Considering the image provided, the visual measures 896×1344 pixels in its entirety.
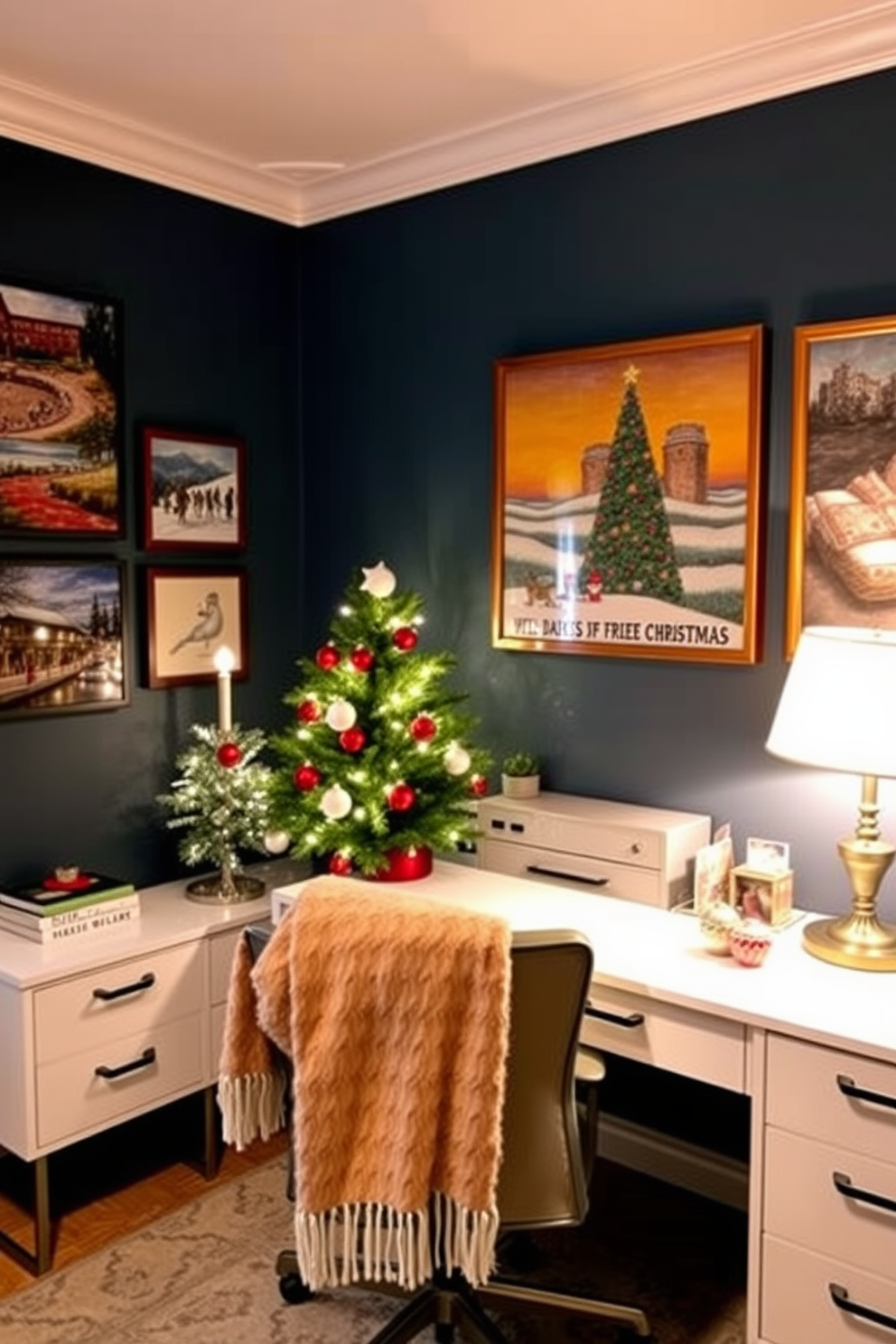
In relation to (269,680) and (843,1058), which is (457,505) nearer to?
(269,680)

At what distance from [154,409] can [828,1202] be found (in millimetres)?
2399

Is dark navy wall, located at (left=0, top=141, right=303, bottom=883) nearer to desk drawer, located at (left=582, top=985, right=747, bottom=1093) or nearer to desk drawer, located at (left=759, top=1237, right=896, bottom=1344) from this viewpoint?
desk drawer, located at (left=582, top=985, right=747, bottom=1093)

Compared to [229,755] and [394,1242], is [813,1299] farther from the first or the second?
[229,755]

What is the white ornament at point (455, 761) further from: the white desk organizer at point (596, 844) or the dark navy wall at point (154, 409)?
the dark navy wall at point (154, 409)

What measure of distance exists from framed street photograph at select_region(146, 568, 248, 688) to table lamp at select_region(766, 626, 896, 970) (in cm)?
165

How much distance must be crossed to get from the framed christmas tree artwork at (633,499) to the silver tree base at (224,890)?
899 millimetres

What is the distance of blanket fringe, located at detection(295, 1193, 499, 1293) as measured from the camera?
5.74ft

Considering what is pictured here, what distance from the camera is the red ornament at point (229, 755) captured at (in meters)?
2.80

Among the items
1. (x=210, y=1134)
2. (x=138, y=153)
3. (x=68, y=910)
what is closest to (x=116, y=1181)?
(x=210, y=1134)

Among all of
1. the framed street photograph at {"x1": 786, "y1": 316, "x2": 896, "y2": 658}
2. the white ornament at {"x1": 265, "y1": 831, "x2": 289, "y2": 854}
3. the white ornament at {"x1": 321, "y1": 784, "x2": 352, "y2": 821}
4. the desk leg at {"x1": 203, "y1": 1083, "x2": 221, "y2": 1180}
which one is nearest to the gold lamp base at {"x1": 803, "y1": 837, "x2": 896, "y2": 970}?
the framed street photograph at {"x1": 786, "y1": 316, "x2": 896, "y2": 658}

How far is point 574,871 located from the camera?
8.56ft

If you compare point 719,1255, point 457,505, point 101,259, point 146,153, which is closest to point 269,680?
point 457,505

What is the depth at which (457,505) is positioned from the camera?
10.1 feet

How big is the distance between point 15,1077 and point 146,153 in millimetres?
2216
